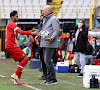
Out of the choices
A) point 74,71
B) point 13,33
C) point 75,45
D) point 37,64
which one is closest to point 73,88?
point 13,33

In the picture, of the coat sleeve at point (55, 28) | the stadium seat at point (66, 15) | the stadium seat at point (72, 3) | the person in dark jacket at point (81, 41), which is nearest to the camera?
the coat sleeve at point (55, 28)

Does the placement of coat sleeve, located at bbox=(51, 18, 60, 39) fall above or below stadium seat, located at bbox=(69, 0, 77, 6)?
below

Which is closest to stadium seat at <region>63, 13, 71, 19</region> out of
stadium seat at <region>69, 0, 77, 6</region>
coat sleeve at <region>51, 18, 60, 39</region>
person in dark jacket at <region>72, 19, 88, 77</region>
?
stadium seat at <region>69, 0, 77, 6</region>

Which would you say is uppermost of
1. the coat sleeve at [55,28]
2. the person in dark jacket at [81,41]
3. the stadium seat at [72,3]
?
the stadium seat at [72,3]

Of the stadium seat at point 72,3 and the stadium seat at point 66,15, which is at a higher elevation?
the stadium seat at point 72,3

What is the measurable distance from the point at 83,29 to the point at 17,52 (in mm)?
3451

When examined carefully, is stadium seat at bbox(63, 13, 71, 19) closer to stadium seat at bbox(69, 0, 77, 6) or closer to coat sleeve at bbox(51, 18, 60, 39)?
stadium seat at bbox(69, 0, 77, 6)

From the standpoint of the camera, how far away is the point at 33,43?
81.3ft

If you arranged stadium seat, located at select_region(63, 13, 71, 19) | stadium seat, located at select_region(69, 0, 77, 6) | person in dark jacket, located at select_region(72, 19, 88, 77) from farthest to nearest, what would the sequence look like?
stadium seat, located at select_region(69, 0, 77, 6), stadium seat, located at select_region(63, 13, 71, 19), person in dark jacket, located at select_region(72, 19, 88, 77)

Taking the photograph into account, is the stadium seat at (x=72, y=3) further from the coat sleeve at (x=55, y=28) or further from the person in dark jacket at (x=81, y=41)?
the coat sleeve at (x=55, y=28)

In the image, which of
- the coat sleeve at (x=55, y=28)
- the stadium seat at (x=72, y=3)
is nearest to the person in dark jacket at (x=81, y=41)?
the coat sleeve at (x=55, y=28)

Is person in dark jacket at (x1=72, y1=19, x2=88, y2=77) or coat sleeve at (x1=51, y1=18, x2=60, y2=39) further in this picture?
person in dark jacket at (x1=72, y1=19, x2=88, y2=77)

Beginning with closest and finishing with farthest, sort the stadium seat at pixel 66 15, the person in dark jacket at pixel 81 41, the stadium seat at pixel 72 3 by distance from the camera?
the person in dark jacket at pixel 81 41
the stadium seat at pixel 66 15
the stadium seat at pixel 72 3

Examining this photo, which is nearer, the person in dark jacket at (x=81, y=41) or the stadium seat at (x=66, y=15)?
the person in dark jacket at (x=81, y=41)
